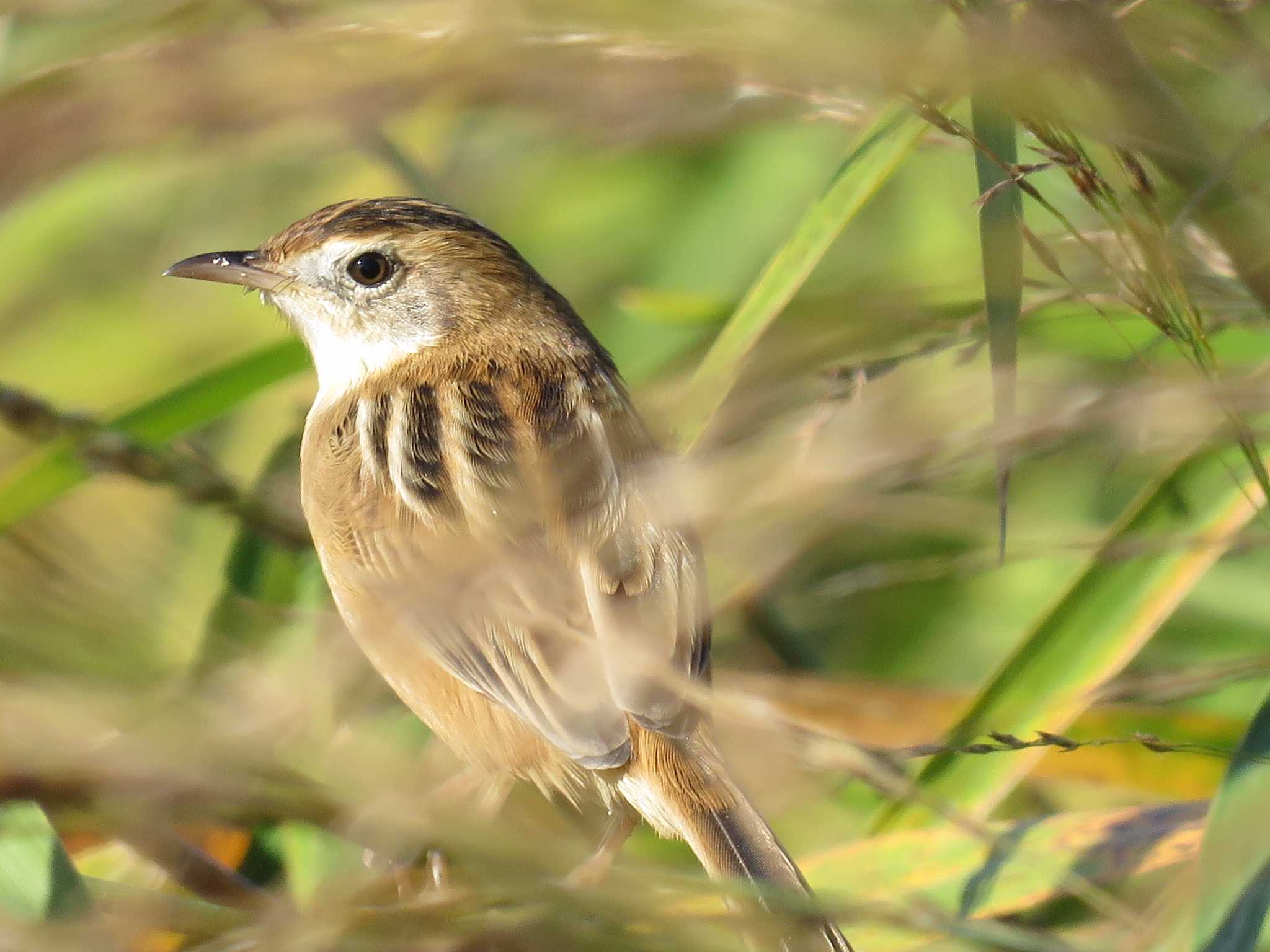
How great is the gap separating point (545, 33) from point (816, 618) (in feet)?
9.05

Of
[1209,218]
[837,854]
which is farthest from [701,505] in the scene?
[837,854]

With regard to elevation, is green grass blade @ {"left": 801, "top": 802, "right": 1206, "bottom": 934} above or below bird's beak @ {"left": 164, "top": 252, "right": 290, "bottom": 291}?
below

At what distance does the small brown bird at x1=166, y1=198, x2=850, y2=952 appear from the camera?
7.60 ft

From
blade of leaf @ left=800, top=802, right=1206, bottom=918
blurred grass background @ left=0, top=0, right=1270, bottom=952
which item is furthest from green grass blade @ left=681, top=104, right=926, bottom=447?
blade of leaf @ left=800, top=802, right=1206, bottom=918

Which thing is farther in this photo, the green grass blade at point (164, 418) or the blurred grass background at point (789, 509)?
the green grass blade at point (164, 418)

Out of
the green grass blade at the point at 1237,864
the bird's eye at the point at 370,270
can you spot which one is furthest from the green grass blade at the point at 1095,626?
the bird's eye at the point at 370,270

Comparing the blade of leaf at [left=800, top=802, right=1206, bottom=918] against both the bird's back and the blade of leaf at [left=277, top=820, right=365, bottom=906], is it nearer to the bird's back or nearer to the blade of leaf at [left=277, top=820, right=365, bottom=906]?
the bird's back

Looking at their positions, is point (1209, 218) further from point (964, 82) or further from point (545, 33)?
point (545, 33)

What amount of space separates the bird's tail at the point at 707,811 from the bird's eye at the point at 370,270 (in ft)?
4.61

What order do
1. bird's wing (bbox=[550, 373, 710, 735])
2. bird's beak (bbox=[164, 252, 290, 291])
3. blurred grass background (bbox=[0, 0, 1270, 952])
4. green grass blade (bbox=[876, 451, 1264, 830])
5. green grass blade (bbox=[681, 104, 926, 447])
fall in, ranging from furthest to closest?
bird's beak (bbox=[164, 252, 290, 291]), bird's wing (bbox=[550, 373, 710, 735]), green grass blade (bbox=[876, 451, 1264, 830]), green grass blade (bbox=[681, 104, 926, 447]), blurred grass background (bbox=[0, 0, 1270, 952])

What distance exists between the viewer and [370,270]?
10.9 feet

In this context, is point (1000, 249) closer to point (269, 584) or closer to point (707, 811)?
point (707, 811)

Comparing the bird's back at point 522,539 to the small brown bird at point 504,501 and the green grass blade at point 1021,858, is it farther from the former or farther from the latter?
the green grass blade at point 1021,858

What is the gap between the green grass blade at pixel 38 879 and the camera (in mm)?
1571
